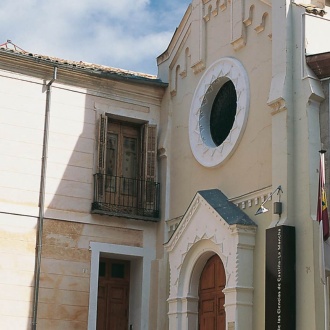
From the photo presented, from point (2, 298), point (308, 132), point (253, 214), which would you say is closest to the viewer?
point (308, 132)

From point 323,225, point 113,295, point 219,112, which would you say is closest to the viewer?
point 323,225

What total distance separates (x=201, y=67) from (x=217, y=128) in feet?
5.45

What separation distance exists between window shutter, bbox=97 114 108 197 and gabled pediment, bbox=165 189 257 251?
2.31 m

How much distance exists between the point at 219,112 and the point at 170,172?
2.26 meters

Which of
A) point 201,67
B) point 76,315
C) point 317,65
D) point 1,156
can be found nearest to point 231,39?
point 201,67

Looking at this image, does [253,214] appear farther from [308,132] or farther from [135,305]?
[135,305]

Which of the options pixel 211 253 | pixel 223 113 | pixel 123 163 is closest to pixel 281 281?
pixel 211 253


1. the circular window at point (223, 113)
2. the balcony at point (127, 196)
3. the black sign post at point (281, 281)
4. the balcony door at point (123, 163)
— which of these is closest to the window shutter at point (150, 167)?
the balcony at point (127, 196)

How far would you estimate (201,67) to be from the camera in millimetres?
19984

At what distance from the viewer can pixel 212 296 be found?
18.1 metres

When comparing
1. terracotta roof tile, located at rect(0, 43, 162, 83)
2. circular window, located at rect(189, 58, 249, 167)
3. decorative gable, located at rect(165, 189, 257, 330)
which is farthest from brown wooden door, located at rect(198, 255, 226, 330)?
terracotta roof tile, located at rect(0, 43, 162, 83)

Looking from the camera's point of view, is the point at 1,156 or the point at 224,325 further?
the point at 1,156

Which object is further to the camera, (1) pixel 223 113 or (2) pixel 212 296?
(1) pixel 223 113

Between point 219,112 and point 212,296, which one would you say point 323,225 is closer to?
point 212,296
